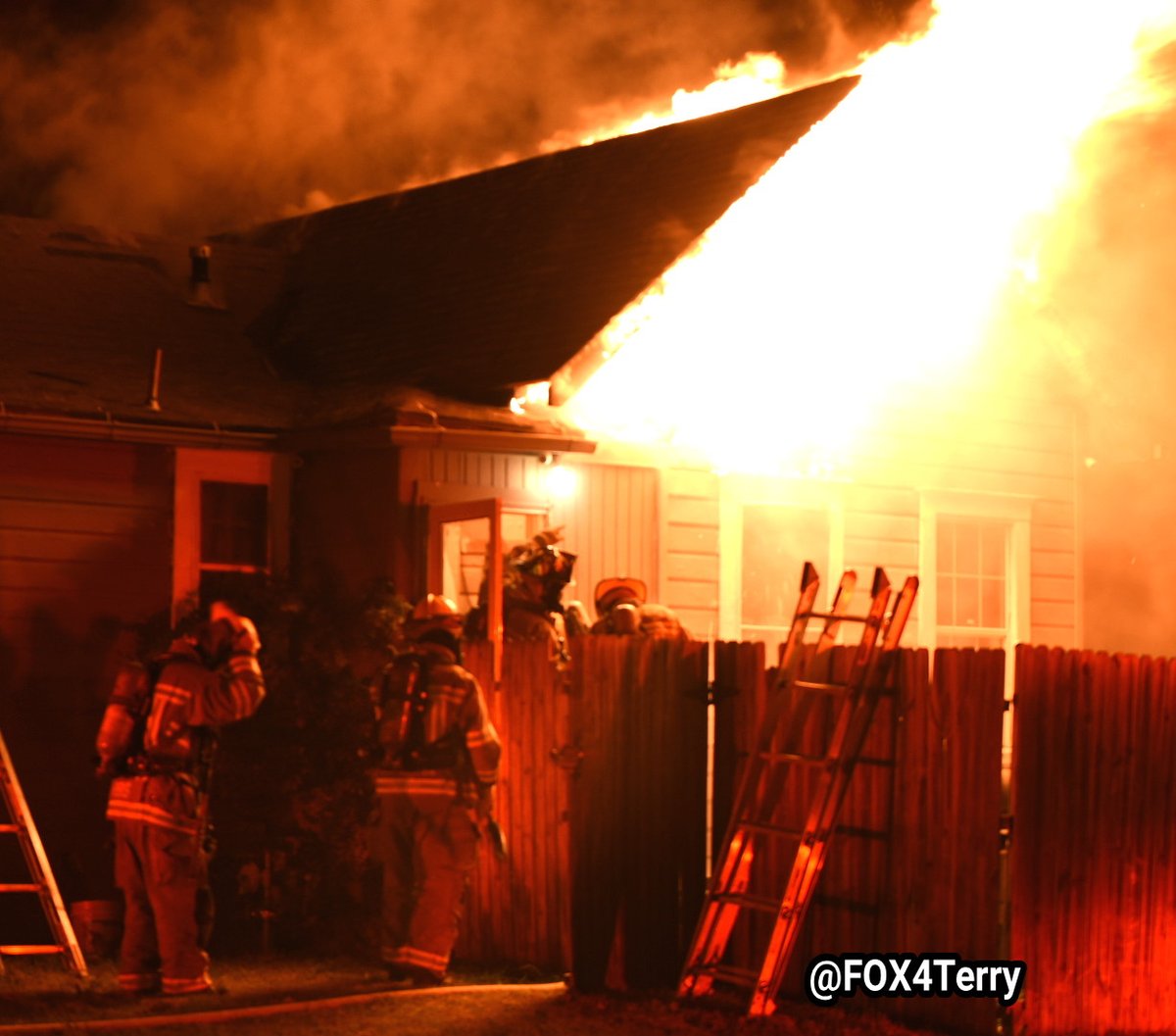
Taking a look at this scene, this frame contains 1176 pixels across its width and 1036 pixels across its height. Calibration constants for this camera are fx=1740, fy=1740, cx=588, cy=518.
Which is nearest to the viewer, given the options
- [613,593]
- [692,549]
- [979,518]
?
[613,593]

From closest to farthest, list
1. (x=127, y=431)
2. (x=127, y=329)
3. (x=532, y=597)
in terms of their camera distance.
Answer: (x=532, y=597), (x=127, y=431), (x=127, y=329)

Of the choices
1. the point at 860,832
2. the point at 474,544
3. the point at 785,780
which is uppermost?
the point at 474,544

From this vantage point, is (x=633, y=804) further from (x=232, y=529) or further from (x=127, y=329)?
(x=127, y=329)

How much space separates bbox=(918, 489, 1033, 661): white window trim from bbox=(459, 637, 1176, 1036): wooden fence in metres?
6.28

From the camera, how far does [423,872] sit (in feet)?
29.1

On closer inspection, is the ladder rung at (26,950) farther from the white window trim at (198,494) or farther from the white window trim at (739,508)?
the white window trim at (739,508)

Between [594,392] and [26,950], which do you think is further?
[594,392]

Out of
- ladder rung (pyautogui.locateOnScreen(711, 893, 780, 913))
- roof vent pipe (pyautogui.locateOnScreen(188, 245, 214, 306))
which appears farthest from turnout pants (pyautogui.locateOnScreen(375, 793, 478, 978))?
roof vent pipe (pyautogui.locateOnScreen(188, 245, 214, 306))

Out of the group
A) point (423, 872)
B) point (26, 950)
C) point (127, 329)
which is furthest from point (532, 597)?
point (127, 329)

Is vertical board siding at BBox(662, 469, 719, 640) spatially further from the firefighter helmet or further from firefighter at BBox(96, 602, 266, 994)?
firefighter at BBox(96, 602, 266, 994)

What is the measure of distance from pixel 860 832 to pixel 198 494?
5995 mm

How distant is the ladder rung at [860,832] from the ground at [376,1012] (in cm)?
79

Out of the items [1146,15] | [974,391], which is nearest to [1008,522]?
[974,391]

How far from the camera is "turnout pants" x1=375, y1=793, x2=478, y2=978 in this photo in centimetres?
880
